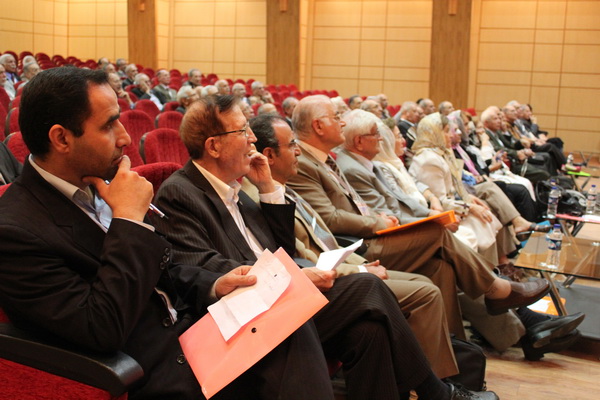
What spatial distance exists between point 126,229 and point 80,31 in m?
15.9

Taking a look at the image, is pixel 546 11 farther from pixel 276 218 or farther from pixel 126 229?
pixel 126 229

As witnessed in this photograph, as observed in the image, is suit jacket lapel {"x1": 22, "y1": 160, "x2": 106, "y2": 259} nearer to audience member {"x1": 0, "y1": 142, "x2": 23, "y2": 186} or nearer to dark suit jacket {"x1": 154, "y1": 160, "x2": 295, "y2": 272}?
dark suit jacket {"x1": 154, "y1": 160, "x2": 295, "y2": 272}

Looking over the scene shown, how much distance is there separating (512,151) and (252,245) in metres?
5.66

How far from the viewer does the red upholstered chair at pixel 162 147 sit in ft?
10.1

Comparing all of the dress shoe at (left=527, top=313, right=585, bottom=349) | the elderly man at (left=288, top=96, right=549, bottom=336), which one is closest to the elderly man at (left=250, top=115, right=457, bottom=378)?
the elderly man at (left=288, top=96, right=549, bottom=336)

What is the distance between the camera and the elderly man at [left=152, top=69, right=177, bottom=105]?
9.54 metres

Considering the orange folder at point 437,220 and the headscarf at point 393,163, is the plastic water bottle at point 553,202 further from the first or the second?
the orange folder at point 437,220

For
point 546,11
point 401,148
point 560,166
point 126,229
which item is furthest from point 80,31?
point 126,229

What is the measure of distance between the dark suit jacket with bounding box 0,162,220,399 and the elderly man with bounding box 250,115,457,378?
94cm

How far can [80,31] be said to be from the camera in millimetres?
15945

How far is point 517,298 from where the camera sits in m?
2.91

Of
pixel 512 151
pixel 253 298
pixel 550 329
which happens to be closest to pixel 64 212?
pixel 253 298

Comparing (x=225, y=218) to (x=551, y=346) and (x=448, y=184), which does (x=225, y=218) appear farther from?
(x=448, y=184)

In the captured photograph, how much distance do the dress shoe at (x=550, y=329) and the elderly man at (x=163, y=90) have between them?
7.36 m
